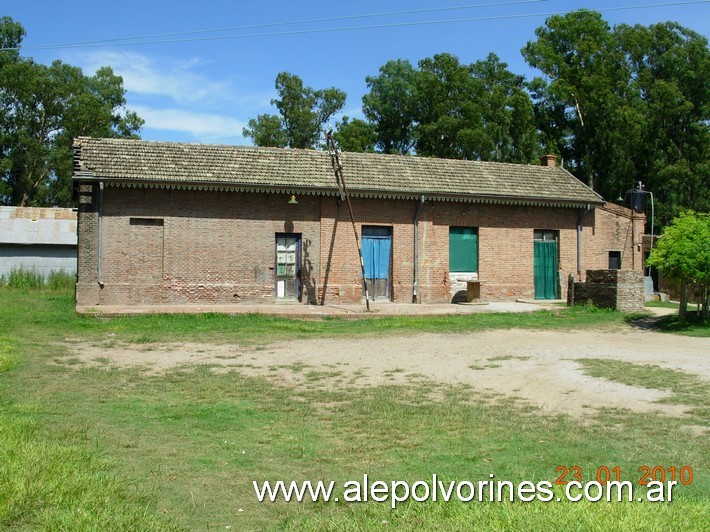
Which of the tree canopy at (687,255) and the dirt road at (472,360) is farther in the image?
the tree canopy at (687,255)

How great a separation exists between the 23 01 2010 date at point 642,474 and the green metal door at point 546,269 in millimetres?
20870

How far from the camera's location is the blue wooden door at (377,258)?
78.0 feet

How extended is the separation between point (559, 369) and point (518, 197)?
14853 mm

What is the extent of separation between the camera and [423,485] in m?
5.20

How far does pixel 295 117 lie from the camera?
5612 centimetres

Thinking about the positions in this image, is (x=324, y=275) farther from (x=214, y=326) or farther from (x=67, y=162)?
(x=67, y=162)

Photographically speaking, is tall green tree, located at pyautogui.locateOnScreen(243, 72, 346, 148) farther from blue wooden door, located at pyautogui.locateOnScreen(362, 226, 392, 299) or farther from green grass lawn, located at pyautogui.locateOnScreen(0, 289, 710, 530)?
green grass lawn, located at pyautogui.locateOnScreen(0, 289, 710, 530)

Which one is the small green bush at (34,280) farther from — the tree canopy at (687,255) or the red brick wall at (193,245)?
the tree canopy at (687,255)

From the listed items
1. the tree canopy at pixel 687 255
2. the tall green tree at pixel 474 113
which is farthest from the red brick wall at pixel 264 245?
the tall green tree at pixel 474 113

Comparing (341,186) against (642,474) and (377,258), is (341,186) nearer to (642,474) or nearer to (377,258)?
(377,258)

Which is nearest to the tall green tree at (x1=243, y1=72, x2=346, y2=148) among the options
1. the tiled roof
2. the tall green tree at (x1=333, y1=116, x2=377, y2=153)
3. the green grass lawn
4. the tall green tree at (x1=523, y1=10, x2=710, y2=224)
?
the tall green tree at (x1=333, y1=116, x2=377, y2=153)

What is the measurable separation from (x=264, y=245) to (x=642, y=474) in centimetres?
1798

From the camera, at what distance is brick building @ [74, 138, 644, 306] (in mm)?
21375

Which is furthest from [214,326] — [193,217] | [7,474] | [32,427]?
[7,474]
